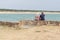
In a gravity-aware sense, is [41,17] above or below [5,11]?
above

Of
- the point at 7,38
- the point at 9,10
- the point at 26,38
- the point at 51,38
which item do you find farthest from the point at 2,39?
the point at 9,10

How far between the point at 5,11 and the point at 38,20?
90.9 m

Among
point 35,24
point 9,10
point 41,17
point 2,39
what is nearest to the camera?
point 2,39

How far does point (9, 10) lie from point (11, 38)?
327ft

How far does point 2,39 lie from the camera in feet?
41.7

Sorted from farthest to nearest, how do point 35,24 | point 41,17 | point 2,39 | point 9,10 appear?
1. point 9,10
2. point 41,17
3. point 35,24
4. point 2,39

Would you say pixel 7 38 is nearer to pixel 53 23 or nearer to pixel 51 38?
pixel 51 38

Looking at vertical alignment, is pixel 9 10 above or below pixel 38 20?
below

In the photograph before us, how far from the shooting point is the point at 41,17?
76.8 ft

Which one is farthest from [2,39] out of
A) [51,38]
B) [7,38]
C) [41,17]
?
[41,17]

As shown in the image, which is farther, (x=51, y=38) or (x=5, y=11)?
(x=5, y=11)

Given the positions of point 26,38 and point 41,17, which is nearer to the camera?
point 26,38

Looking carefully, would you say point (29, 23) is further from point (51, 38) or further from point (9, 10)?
point (9, 10)

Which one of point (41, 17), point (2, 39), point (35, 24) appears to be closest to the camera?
point (2, 39)
